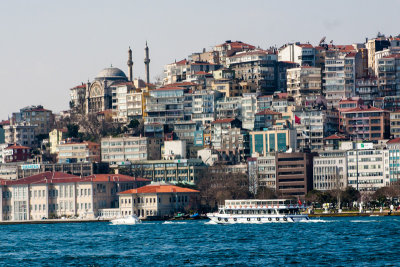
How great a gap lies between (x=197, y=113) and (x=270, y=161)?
25629 mm

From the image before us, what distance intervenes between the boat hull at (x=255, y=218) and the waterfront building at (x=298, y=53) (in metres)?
61.2

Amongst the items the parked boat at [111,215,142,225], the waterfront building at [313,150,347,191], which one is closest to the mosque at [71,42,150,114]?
the waterfront building at [313,150,347,191]

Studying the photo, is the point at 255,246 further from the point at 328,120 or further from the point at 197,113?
the point at 197,113

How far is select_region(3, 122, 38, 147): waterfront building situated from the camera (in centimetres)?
17738

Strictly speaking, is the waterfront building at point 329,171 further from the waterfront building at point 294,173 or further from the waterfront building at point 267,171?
the waterfront building at point 267,171

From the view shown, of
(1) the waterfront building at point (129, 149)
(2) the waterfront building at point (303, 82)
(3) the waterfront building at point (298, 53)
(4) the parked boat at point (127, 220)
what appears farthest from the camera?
(3) the waterfront building at point (298, 53)

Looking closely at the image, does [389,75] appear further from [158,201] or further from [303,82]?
[158,201]

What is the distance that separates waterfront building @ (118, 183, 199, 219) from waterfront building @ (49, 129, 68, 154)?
3594 centimetres

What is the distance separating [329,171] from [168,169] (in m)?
23.3

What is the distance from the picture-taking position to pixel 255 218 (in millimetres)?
106250

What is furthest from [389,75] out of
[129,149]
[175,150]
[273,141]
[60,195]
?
[60,195]

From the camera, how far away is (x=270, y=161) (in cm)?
13762

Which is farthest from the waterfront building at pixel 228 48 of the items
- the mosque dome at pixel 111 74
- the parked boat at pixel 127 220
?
the parked boat at pixel 127 220

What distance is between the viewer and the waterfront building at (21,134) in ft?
582
